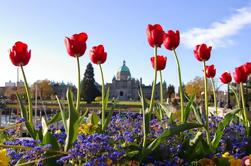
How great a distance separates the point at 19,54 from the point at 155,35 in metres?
1.04

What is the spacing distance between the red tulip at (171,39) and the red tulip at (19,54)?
3.82 ft

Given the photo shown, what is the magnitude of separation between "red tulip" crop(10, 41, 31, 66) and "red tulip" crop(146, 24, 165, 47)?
37.4 inches

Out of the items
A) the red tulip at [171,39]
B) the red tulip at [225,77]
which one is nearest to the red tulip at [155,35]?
the red tulip at [171,39]

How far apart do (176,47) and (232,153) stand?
104 cm

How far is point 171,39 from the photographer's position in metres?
3.75

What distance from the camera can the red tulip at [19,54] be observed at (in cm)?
340

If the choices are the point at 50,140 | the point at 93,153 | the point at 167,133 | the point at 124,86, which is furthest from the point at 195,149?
the point at 124,86

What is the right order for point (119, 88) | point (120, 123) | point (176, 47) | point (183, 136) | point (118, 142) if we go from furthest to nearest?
point (119, 88), point (120, 123), point (176, 47), point (183, 136), point (118, 142)

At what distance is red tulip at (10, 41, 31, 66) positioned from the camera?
340 cm

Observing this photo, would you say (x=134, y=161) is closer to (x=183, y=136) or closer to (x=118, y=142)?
(x=118, y=142)

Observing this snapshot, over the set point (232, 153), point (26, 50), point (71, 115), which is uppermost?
point (26, 50)

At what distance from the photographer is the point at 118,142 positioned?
128 inches

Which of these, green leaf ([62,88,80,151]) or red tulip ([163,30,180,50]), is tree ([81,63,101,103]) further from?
green leaf ([62,88,80,151])

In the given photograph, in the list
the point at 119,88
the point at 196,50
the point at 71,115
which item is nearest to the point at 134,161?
the point at 71,115
